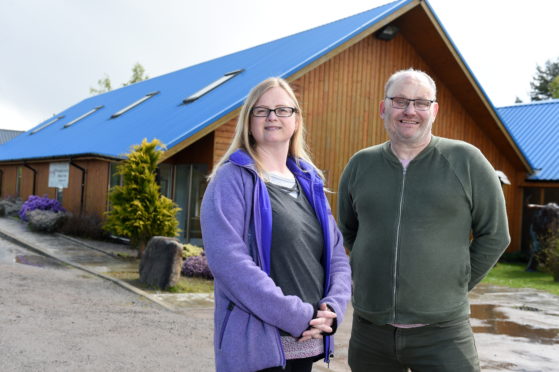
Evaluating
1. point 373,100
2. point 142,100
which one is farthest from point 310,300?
point 142,100

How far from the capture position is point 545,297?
11.7 metres

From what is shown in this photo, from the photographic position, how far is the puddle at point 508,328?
789 centimetres

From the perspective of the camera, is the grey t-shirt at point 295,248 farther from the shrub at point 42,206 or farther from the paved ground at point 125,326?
the shrub at point 42,206

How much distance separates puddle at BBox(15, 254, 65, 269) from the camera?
38.1ft

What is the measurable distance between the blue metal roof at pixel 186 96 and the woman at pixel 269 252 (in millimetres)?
10262

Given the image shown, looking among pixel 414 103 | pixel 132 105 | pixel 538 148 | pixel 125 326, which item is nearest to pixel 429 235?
pixel 414 103

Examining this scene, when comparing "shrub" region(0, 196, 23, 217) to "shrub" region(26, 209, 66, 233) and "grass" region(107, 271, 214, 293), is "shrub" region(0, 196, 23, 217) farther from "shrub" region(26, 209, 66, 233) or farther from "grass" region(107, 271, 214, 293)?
"grass" region(107, 271, 214, 293)

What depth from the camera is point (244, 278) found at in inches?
101

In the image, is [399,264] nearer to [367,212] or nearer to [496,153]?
[367,212]

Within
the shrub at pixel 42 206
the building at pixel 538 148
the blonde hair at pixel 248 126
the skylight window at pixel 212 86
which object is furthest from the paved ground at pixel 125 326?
the building at pixel 538 148

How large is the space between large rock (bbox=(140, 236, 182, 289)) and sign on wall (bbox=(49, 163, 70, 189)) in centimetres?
1046

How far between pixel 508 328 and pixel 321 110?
8.79m

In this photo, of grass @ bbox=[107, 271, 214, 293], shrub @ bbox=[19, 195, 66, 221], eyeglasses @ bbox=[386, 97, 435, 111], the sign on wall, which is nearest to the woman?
eyeglasses @ bbox=[386, 97, 435, 111]

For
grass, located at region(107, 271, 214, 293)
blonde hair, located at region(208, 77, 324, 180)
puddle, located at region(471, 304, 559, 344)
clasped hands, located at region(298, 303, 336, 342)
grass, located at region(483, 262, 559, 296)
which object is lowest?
puddle, located at region(471, 304, 559, 344)
